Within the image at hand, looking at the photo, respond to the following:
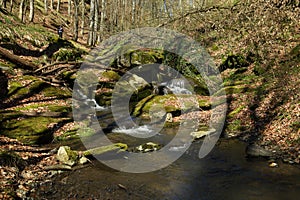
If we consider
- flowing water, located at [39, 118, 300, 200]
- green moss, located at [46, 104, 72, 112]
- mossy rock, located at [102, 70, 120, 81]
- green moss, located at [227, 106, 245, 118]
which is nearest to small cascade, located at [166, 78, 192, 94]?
mossy rock, located at [102, 70, 120, 81]

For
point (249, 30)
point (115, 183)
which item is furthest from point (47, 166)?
point (249, 30)

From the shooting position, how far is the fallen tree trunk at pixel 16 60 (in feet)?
68.1

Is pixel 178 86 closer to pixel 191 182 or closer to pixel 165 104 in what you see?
pixel 165 104

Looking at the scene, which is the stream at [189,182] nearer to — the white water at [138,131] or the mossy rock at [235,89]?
the white water at [138,131]

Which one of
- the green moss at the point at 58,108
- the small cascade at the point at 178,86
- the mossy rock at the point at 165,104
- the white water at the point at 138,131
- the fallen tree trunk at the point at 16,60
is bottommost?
the white water at the point at 138,131

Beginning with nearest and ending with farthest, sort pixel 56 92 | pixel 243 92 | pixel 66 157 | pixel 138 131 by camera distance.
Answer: pixel 66 157 < pixel 138 131 < pixel 56 92 < pixel 243 92

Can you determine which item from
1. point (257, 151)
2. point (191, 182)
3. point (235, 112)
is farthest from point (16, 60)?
point (257, 151)

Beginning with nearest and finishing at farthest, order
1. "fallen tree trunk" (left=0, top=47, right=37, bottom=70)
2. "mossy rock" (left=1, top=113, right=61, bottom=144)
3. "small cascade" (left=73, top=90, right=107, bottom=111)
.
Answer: "mossy rock" (left=1, top=113, right=61, bottom=144) → "small cascade" (left=73, top=90, right=107, bottom=111) → "fallen tree trunk" (left=0, top=47, right=37, bottom=70)

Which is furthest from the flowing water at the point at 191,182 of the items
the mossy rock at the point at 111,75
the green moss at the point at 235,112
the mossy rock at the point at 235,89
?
the mossy rock at the point at 111,75

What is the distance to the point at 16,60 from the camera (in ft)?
70.5

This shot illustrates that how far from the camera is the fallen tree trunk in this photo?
818 inches

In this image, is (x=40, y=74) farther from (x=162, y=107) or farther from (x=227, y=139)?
(x=227, y=139)

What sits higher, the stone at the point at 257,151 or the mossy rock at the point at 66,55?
the mossy rock at the point at 66,55

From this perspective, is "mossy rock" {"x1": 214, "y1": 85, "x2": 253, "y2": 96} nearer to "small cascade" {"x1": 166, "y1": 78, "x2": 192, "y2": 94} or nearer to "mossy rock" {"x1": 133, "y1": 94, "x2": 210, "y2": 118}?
"mossy rock" {"x1": 133, "y1": 94, "x2": 210, "y2": 118}
